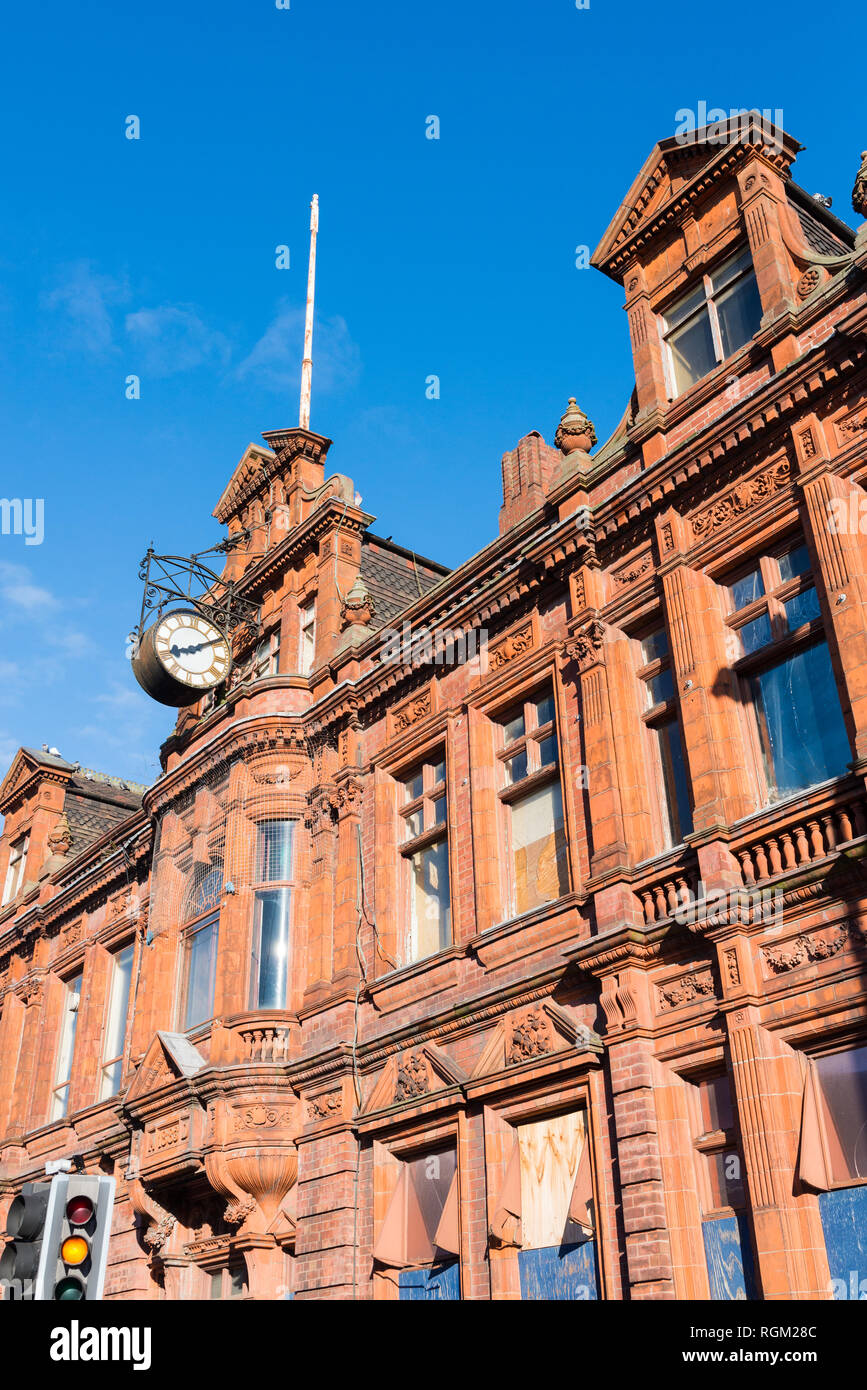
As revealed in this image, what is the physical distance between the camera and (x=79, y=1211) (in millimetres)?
7816

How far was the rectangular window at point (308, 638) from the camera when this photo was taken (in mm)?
22609

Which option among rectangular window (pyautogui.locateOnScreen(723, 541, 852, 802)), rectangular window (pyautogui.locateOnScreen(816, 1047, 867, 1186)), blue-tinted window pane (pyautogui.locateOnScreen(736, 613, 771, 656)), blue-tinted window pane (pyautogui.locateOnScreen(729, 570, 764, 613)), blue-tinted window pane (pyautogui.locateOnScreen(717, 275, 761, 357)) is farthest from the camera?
blue-tinted window pane (pyautogui.locateOnScreen(717, 275, 761, 357))

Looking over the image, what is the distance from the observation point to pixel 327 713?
19859mm

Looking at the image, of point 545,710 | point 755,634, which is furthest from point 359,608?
point 755,634

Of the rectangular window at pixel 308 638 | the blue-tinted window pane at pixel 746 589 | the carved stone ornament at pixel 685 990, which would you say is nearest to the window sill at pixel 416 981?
the carved stone ornament at pixel 685 990

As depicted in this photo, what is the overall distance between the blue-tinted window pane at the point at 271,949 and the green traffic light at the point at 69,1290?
10744 millimetres

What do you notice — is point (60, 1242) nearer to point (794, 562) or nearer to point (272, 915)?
point (794, 562)

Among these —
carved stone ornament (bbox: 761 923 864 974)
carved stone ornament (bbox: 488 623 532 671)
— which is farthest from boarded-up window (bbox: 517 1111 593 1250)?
carved stone ornament (bbox: 488 623 532 671)

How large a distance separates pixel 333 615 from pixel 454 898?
7.15 m

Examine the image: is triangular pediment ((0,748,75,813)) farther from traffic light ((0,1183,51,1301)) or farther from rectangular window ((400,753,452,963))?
traffic light ((0,1183,51,1301))

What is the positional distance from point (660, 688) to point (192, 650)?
35.5ft

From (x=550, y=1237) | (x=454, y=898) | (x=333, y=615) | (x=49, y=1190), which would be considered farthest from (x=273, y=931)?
(x=49, y=1190)

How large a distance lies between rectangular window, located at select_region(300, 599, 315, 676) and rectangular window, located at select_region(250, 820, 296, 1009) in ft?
12.7

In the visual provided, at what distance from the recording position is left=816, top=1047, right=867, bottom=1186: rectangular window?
10.6 m
